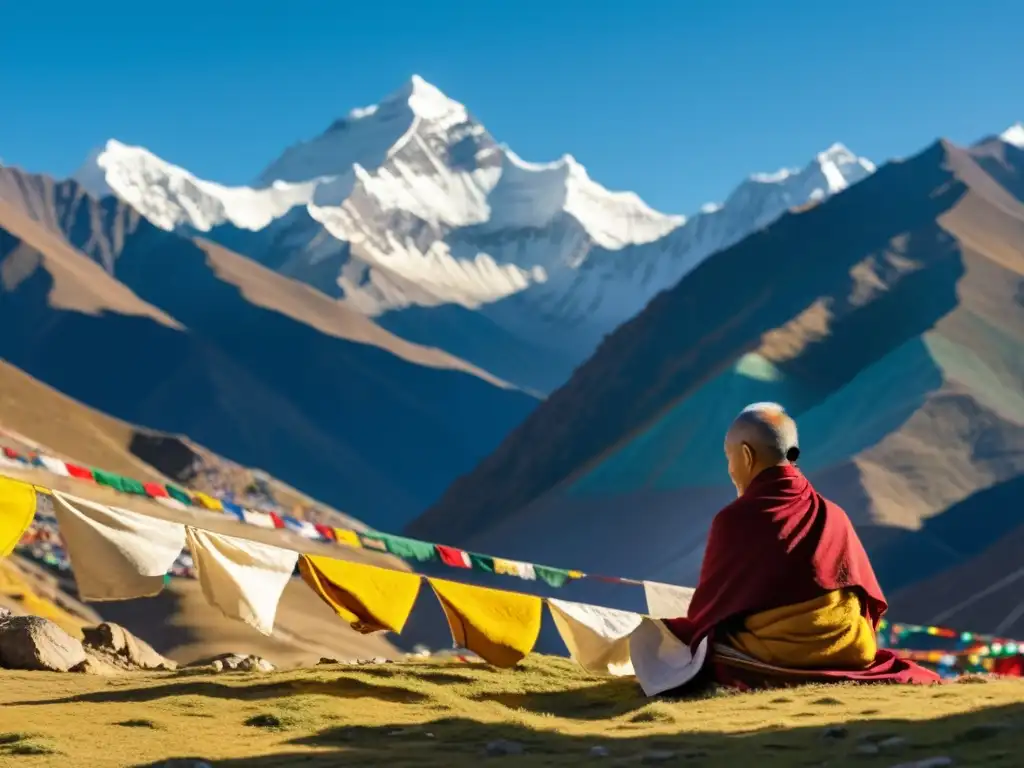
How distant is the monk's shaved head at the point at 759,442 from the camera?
8.90 meters

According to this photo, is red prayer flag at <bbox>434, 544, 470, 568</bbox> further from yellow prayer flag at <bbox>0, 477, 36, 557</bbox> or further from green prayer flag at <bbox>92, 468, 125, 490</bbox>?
yellow prayer flag at <bbox>0, 477, 36, 557</bbox>

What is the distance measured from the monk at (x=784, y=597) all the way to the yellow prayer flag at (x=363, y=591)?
5.78ft

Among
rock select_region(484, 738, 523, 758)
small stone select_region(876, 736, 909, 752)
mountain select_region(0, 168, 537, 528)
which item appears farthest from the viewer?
mountain select_region(0, 168, 537, 528)

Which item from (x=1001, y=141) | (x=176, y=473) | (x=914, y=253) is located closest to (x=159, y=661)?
(x=176, y=473)

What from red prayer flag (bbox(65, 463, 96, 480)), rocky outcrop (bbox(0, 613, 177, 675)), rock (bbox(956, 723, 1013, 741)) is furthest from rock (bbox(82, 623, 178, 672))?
rock (bbox(956, 723, 1013, 741))

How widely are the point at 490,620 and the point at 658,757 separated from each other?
3011mm

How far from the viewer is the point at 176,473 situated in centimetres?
6450

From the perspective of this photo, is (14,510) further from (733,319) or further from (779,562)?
(733,319)

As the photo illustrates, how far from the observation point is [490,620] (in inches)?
360

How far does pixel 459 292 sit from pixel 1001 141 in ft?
266

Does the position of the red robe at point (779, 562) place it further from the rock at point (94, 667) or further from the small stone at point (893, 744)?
the rock at point (94, 667)

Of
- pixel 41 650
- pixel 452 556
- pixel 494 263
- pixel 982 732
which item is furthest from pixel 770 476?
pixel 494 263

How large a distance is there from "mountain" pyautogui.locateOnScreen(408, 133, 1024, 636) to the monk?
27.2 m

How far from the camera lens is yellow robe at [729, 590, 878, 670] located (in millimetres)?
8438
